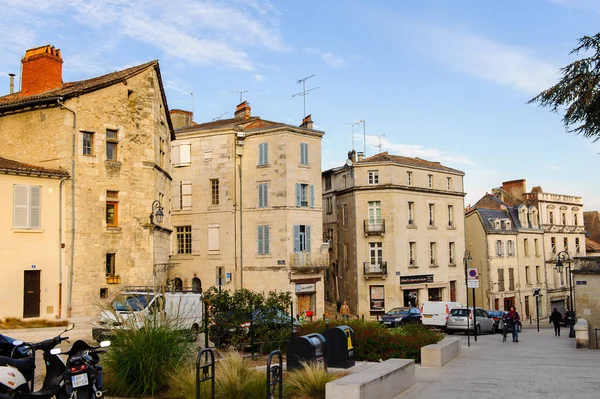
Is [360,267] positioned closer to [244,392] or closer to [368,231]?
[368,231]

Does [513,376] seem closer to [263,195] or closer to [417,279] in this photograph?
[263,195]

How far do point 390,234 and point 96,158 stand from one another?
2364 cm

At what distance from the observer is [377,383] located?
9.86m

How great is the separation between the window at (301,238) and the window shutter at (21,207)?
1757cm

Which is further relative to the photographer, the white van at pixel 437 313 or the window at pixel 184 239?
Result: the window at pixel 184 239

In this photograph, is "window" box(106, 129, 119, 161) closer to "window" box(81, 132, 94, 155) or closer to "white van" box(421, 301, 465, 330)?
"window" box(81, 132, 94, 155)

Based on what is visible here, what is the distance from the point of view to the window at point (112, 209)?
2619 centimetres

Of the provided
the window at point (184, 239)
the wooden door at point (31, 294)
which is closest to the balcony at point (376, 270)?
the window at point (184, 239)

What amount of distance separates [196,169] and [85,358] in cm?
3192

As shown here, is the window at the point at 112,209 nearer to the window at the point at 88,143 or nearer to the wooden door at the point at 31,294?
the window at the point at 88,143

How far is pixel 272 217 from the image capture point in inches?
1474

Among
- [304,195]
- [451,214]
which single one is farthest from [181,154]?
[451,214]

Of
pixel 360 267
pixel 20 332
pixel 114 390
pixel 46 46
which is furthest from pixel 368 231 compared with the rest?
pixel 114 390

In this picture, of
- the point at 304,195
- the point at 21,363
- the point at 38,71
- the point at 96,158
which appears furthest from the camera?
the point at 304,195
